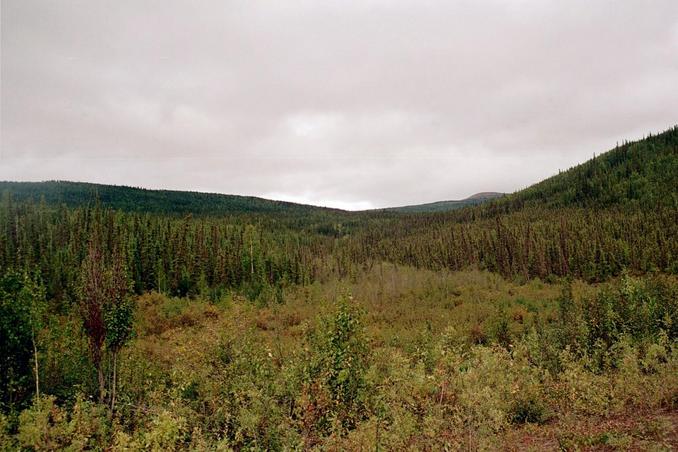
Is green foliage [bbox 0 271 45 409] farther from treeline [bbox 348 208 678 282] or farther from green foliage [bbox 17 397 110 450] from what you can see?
treeline [bbox 348 208 678 282]

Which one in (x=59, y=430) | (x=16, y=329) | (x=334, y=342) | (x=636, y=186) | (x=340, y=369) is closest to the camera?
(x=59, y=430)

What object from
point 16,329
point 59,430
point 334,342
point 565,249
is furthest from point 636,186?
point 16,329

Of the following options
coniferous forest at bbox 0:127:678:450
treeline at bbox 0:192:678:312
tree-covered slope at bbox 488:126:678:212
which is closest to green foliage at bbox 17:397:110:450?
coniferous forest at bbox 0:127:678:450

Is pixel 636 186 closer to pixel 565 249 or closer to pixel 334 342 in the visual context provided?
pixel 565 249

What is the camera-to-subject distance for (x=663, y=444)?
12.8 metres

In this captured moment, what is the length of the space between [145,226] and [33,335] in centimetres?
8645

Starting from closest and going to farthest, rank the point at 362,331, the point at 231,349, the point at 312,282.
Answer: the point at 231,349
the point at 362,331
the point at 312,282

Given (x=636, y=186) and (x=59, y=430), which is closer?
(x=59, y=430)

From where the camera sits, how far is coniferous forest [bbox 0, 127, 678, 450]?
50.8 ft

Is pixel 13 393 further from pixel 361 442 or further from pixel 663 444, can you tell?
pixel 663 444

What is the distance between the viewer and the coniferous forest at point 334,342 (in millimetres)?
15492

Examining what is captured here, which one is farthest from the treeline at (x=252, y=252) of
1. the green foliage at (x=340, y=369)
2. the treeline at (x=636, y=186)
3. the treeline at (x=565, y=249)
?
the green foliage at (x=340, y=369)

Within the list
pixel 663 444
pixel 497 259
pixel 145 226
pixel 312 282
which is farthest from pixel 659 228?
pixel 145 226

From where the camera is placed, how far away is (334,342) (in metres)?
19.4
